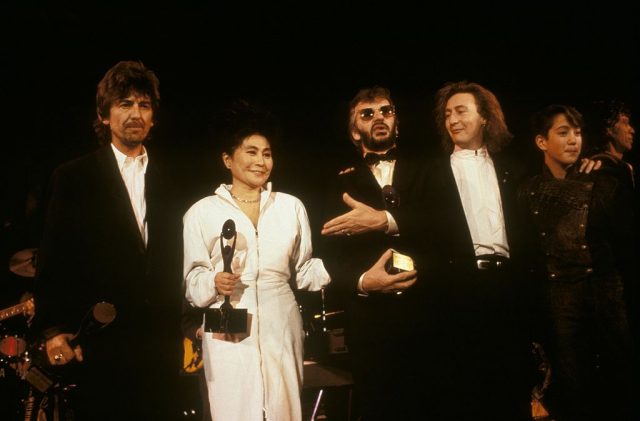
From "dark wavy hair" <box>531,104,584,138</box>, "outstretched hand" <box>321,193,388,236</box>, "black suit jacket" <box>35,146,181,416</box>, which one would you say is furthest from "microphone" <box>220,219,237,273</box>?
"dark wavy hair" <box>531,104,584,138</box>

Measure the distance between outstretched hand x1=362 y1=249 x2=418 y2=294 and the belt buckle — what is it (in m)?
0.44

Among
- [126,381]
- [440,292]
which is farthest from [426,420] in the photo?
[126,381]

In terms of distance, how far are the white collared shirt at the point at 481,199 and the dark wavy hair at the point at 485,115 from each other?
12 centimetres

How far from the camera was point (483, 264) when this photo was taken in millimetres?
3592

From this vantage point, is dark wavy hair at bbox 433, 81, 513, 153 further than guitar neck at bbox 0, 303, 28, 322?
No

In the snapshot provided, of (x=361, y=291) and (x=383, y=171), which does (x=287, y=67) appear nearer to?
(x=383, y=171)

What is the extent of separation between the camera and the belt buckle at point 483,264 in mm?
3584

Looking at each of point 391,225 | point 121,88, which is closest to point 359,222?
point 391,225

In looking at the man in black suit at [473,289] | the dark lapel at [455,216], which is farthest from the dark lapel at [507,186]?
the dark lapel at [455,216]

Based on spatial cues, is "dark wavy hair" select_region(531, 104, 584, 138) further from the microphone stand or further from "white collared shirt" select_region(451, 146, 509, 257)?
the microphone stand

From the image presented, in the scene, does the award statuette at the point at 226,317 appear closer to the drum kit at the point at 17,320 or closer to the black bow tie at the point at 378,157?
the black bow tie at the point at 378,157

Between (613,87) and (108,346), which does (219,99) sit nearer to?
(108,346)

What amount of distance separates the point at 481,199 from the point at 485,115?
1.99 feet

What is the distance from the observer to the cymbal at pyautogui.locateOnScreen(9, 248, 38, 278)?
13.8ft
